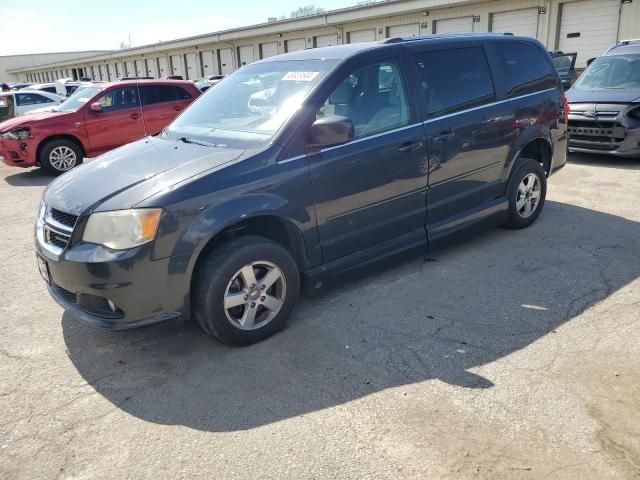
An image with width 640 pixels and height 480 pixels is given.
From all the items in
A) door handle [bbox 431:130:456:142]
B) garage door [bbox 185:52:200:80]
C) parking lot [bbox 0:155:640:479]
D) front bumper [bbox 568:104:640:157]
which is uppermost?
garage door [bbox 185:52:200:80]

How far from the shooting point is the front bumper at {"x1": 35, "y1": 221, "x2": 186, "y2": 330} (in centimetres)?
309

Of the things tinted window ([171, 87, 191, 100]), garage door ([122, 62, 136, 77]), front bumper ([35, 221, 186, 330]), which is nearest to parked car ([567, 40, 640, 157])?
tinted window ([171, 87, 191, 100])

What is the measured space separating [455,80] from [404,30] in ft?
71.1

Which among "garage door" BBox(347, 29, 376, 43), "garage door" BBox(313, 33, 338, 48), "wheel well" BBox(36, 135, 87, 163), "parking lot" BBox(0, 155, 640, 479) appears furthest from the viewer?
"garage door" BBox(313, 33, 338, 48)

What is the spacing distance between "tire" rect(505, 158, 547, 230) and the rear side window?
0.73m

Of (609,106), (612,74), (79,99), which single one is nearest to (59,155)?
(79,99)

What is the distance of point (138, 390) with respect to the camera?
3.20 meters

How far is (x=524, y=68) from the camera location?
17.5ft

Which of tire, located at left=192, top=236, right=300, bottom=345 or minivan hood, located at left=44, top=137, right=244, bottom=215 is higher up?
minivan hood, located at left=44, top=137, right=244, bottom=215

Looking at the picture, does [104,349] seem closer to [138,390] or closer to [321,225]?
[138,390]

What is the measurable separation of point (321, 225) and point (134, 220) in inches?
51.1

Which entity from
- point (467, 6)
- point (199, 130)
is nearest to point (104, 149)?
point (199, 130)

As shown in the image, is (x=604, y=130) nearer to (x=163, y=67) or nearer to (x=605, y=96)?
(x=605, y=96)

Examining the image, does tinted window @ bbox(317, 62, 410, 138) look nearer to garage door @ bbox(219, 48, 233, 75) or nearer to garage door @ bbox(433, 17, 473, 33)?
garage door @ bbox(433, 17, 473, 33)
